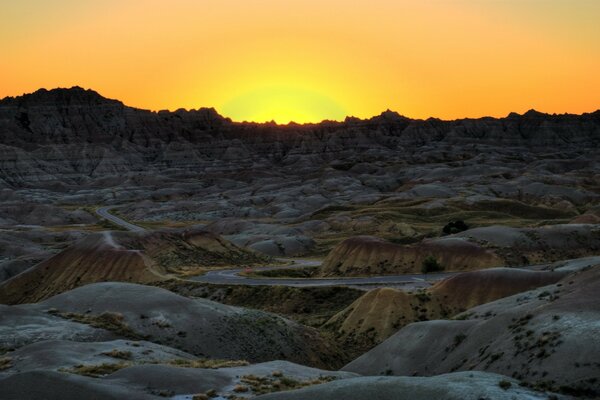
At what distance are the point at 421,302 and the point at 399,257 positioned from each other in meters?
27.3

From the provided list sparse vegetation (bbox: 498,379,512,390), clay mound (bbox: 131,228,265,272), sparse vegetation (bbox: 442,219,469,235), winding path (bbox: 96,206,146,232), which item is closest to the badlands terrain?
sparse vegetation (bbox: 498,379,512,390)

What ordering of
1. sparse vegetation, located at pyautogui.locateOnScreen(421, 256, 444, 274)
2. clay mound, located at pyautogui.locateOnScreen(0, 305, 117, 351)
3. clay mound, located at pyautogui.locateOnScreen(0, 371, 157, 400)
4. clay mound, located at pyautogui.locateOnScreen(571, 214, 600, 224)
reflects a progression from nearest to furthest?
clay mound, located at pyautogui.locateOnScreen(0, 371, 157, 400) < clay mound, located at pyautogui.locateOnScreen(0, 305, 117, 351) < sparse vegetation, located at pyautogui.locateOnScreen(421, 256, 444, 274) < clay mound, located at pyautogui.locateOnScreen(571, 214, 600, 224)

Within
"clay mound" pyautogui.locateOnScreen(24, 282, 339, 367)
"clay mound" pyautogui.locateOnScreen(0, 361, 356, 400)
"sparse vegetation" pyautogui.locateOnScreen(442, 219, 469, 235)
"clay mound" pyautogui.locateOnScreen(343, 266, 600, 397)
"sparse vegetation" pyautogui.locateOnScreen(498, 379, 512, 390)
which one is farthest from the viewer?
"sparse vegetation" pyautogui.locateOnScreen(442, 219, 469, 235)

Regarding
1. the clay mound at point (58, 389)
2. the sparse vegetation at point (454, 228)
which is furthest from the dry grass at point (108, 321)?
the sparse vegetation at point (454, 228)

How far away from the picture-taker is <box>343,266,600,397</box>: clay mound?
24.5 meters

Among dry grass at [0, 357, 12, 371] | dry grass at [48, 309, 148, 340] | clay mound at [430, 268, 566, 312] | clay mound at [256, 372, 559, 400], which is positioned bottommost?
clay mound at [430, 268, 566, 312]

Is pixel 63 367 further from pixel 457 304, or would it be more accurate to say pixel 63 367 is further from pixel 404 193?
pixel 404 193

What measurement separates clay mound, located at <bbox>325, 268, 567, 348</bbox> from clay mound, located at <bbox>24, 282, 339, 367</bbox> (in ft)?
17.3

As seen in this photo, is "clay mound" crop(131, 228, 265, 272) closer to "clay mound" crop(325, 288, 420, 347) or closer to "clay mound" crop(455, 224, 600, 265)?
"clay mound" crop(325, 288, 420, 347)

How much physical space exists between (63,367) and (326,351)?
2451cm

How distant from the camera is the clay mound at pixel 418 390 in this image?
20.3 meters

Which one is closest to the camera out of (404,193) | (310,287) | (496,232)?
(310,287)

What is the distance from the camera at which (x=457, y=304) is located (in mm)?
54469

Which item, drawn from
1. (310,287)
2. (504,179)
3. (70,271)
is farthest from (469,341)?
(504,179)
